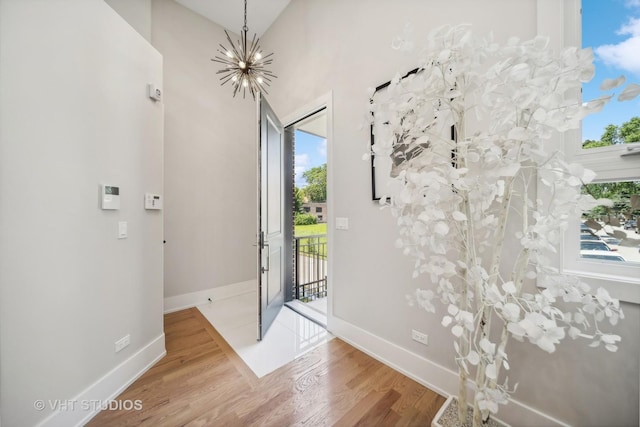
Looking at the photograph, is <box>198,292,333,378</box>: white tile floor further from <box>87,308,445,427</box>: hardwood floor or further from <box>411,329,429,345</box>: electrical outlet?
<box>411,329,429,345</box>: electrical outlet

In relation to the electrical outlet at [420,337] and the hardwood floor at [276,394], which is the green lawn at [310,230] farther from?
the electrical outlet at [420,337]

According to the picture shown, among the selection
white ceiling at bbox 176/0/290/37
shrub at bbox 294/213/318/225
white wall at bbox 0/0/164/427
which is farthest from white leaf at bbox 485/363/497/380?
white ceiling at bbox 176/0/290/37

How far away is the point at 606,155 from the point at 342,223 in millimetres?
1631

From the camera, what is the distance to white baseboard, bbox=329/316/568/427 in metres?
1.22

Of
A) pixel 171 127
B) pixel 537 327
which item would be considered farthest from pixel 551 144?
pixel 171 127

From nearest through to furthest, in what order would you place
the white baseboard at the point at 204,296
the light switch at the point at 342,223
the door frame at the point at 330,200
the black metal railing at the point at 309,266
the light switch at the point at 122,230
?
the light switch at the point at 122,230 → the light switch at the point at 342,223 → the door frame at the point at 330,200 → the white baseboard at the point at 204,296 → the black metal railing at the point at 309,266

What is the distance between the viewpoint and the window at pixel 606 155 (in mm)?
1019

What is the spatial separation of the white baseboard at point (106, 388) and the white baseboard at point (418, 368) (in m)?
1.53

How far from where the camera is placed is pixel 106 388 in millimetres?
1435

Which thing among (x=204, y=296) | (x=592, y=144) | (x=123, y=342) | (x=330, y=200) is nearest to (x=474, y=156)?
(x=592, y=144)

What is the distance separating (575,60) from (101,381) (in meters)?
2.77

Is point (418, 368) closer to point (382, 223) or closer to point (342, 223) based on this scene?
point (382, 223)

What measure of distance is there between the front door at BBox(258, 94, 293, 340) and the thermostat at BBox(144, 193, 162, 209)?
0.83 metres

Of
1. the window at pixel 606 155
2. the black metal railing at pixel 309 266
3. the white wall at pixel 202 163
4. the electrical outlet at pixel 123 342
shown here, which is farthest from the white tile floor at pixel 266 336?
the window at pixel 606 155
